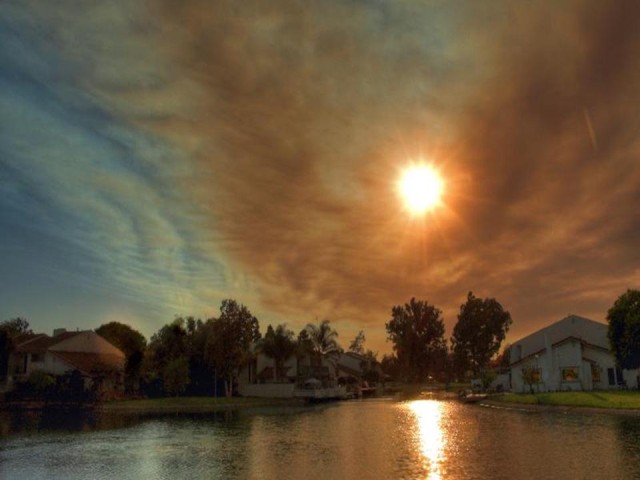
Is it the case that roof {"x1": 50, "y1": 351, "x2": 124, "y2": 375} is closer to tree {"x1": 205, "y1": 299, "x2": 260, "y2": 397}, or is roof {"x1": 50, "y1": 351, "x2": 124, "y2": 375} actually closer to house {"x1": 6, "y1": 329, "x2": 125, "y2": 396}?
house {"x1": 6, "y1": 329, "x2": 125, "y2": 396}

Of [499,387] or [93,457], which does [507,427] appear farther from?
[499,387]

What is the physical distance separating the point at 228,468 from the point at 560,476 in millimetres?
15764

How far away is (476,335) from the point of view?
155 m

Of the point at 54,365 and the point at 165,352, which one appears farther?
the point at 165,352

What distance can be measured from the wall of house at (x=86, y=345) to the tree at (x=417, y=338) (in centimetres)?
9102

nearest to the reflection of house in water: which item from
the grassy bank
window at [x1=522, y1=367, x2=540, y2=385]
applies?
the grassy bank

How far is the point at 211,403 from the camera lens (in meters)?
79.6

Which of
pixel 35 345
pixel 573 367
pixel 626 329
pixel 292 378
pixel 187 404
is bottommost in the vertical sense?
pixel 187 404

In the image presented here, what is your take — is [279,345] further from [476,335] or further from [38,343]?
[476,335]

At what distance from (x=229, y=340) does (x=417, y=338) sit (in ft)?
305

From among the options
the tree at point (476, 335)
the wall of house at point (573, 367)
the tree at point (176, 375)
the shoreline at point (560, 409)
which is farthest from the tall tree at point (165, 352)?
the tree at point (476, 335)

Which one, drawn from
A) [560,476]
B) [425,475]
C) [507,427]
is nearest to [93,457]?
[425,475]

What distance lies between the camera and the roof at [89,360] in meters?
83.4

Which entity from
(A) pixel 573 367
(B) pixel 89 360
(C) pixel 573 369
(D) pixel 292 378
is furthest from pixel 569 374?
(B) pixel 89 360
